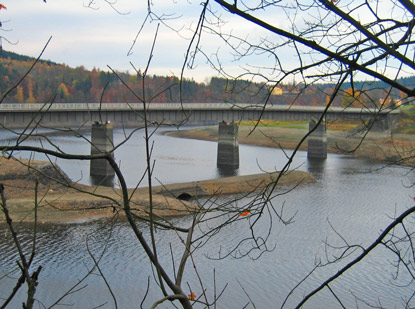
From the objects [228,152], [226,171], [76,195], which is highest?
[228,152]

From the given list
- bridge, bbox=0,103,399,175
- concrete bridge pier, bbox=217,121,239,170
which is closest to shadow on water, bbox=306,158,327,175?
bridge, bbox=0,103,399,175

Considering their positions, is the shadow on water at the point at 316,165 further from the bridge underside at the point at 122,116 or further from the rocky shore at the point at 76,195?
the rocky shore at the point at 76,195

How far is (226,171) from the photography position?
5797 centimetres

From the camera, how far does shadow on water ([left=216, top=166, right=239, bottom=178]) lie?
5509cm

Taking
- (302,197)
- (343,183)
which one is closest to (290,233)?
(302,197)

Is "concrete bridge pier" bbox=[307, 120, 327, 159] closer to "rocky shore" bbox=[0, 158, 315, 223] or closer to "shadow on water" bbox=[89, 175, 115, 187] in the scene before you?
"rocky shore" bbox=[0, 158, 315, 223]

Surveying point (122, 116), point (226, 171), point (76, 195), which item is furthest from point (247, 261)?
point (226, 171)

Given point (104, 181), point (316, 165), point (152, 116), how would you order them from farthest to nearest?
point (152, 116) → point (316, 165) → point (104, 181)

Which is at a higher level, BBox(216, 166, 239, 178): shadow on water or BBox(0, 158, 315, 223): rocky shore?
BBox(0, 158, 315, 223): rocky shore

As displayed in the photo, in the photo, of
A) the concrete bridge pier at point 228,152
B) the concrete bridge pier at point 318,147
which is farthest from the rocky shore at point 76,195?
the concrete bridge pier at point 318,147

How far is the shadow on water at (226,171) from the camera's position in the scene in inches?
2169

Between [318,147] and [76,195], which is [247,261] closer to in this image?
[76,195]

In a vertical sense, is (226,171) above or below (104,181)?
above

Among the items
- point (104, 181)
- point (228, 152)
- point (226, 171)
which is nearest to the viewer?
point (104, 181)
